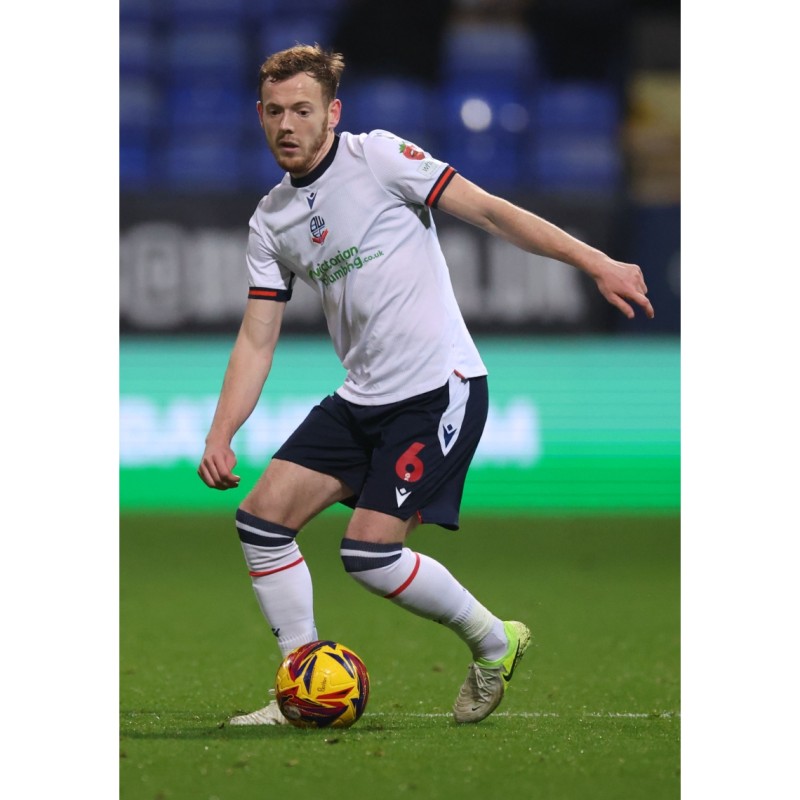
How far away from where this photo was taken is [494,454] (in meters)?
10.4

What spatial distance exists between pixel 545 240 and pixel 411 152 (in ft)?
1.80

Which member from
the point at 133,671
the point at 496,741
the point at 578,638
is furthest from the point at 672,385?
the point at 496,741

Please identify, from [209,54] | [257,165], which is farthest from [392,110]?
[209,54]

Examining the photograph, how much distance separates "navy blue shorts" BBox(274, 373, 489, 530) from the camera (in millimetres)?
4180

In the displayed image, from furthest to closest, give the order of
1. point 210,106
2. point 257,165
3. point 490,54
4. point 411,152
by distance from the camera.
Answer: point 490,54, point 210,106, point 257,165, point 411,152

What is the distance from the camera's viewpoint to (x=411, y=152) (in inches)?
167

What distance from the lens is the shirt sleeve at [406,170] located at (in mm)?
4180

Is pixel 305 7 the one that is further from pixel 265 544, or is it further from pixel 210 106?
pixel 265 544

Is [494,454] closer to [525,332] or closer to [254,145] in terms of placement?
[525,332]

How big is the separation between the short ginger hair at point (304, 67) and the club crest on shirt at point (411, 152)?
0.90ft

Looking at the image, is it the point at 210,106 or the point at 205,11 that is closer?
the point at 210,106

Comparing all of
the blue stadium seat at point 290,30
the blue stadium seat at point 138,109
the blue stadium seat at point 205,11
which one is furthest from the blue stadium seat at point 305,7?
the blue stadium seat at point 138,109

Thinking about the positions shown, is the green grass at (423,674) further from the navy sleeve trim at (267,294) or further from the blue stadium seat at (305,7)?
the blue stadium seat at (305,7)

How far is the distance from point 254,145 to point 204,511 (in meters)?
3.97
